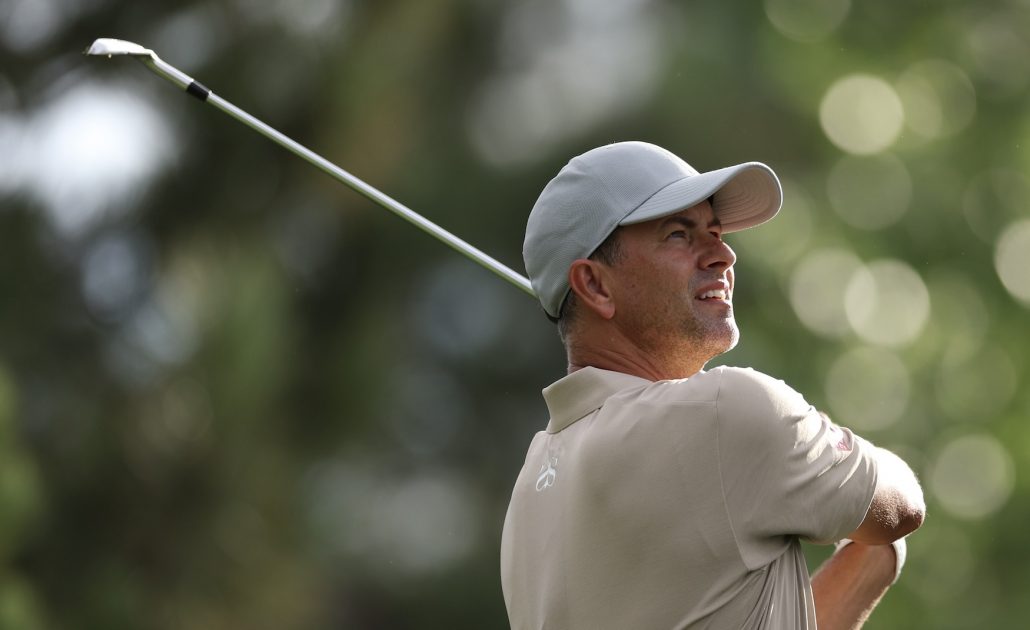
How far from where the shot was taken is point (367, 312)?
27.1 feet

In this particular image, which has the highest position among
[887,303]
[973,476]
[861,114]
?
[861,114]

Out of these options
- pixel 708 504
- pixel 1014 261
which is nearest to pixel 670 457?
pixel 708 504

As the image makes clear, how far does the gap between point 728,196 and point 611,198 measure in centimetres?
19

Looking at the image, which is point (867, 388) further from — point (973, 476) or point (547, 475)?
point (547, 475)

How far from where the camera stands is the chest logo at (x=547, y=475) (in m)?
2.09

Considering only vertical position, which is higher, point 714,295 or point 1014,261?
point 714,295

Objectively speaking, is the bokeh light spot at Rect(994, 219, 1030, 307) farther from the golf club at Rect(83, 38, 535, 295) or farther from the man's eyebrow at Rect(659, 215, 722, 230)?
the man's eyebrow at Rect(659, 215, 722, 230)

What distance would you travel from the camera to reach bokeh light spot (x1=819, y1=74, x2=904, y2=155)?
32.7ft

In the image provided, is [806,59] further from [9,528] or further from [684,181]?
[684,181]

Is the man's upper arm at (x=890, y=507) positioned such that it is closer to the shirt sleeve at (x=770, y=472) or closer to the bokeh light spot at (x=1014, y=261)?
the shirt sleeve at (x=770, y=472)

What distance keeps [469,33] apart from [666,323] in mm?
6771

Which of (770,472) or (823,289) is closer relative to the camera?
(770,472)

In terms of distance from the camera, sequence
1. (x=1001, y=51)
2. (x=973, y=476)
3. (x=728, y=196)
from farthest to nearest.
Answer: (x=1001, y=51)
(x=973, y=476)
(x=728, y=196)

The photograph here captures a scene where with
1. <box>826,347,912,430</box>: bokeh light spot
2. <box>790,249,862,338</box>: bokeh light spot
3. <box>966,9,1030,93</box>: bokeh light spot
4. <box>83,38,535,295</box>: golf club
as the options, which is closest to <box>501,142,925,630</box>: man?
<box>83,38,535,295</box>: golf club
